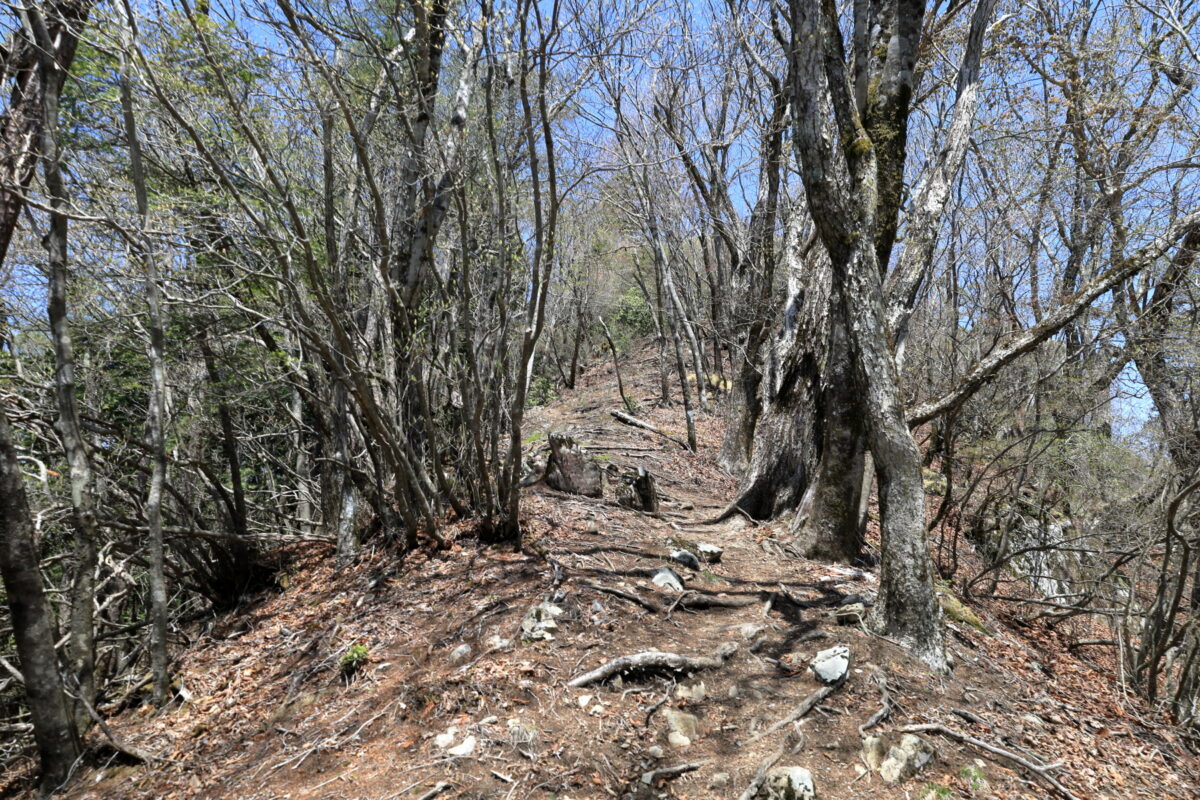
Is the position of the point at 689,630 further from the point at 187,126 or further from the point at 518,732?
the point at 187,126

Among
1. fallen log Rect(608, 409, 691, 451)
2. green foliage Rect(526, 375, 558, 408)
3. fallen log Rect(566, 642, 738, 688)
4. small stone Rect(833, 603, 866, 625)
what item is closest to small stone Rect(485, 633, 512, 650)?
fallen log Rect(566, 642, 738, 688)

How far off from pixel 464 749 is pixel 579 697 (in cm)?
69

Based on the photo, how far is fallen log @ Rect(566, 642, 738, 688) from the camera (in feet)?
12.0

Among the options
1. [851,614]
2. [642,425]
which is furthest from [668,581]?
[642,425]

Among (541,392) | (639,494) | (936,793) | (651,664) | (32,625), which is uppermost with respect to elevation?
(541,392)

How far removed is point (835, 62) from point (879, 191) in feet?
3.89

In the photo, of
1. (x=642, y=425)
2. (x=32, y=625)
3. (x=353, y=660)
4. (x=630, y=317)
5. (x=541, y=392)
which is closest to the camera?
(x=32, y=625)

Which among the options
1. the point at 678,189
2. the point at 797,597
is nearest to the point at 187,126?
the point at 797,597

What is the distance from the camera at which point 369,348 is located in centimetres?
514

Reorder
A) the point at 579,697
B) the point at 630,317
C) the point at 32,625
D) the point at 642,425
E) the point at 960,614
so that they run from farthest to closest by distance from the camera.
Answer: the point at 630,317 → the point at 642,425 → the point at 960,614 → the point at 32,625 → the point at 579,697

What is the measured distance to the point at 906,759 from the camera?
3070 mm

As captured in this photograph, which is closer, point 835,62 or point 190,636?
point 835,62

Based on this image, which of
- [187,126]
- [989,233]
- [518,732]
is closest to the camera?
[518,732]

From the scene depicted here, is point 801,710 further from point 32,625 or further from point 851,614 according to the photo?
point 32,625
